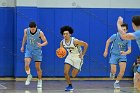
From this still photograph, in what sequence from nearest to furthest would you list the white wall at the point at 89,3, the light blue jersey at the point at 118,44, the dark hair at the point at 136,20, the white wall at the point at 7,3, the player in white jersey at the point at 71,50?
the dark hair at the point at 136,20, the player in white jersey at the point at 71,50, the light blue jersey at the point at 118,44, the white wall at the point at 7,3, the white wall at the point at 89,3

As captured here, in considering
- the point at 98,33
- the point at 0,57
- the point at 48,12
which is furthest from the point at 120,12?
the point at 0,57

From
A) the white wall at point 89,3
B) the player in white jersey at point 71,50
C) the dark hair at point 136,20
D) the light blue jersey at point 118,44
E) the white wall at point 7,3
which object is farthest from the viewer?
the white wall at point 89,3

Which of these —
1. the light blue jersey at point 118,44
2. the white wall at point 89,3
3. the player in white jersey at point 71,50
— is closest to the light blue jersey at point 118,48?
the light blue jersey at point 118,44

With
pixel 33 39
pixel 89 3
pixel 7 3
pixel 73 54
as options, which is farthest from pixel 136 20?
pixel 7 3

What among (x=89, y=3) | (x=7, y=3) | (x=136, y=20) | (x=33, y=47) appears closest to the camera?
(x=136, y=20)

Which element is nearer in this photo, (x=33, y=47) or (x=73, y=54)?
(x=73, y=54)

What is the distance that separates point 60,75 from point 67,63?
18.6 ft

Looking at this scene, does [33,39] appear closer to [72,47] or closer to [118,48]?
[72,47]

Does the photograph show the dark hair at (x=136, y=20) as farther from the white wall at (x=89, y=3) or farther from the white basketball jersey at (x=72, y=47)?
the white wall at (x=89, y=3)

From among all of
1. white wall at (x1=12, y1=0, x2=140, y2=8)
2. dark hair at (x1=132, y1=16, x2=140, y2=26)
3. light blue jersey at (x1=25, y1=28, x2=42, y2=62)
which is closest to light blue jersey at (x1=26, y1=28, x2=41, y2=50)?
light blue jersey at (x1=25, y1=28, x2=42, y2=62)

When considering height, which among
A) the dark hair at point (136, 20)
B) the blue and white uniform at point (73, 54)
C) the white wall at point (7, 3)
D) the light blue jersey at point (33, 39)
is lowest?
the blue and white uniform at point (73, 54)

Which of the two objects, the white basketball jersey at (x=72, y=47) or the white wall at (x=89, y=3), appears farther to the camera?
the white wall at (x=89, y=3)

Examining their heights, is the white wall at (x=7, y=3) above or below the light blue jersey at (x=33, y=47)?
above

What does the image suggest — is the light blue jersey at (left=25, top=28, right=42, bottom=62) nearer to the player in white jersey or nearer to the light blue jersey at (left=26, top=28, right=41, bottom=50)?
the light blue jersey at (left=26, top=28, right=41, bottom=50)
